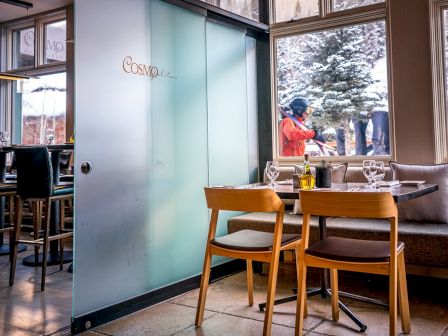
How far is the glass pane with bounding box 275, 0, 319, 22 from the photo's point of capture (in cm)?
483

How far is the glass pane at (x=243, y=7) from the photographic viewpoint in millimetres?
4599

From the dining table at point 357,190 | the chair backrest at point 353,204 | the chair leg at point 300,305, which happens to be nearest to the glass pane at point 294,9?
the dining table at point 357,190

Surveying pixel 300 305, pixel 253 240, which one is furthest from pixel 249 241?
pixel 300 305

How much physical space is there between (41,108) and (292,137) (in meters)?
4.94

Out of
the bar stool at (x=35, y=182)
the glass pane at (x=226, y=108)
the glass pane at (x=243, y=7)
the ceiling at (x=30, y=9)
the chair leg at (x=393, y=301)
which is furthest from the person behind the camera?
the ceiling at (x=30, y=9)

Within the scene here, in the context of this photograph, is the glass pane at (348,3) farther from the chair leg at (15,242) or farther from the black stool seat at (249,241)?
the chair leg at (15,242)

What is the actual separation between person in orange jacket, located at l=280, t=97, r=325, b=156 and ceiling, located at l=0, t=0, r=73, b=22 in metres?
4.52

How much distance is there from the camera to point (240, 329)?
2768mm

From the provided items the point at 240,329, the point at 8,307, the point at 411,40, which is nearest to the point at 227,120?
the point at 411,40

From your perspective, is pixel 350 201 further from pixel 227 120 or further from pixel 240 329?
pixel 227 120

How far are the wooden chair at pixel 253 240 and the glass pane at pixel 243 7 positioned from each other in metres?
2.53

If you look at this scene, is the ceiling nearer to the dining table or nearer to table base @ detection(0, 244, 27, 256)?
table base @ detection(0, 244, 27, 256)

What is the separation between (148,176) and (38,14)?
585 centimetres

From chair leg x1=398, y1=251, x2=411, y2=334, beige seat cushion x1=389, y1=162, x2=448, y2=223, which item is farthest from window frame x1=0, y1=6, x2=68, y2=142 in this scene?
chair leg x1=398, y1=251, x2=411, y2=334
